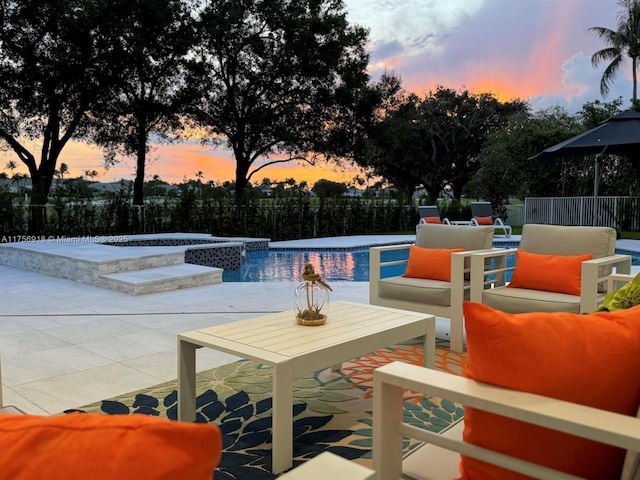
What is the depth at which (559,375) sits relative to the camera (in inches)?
50.3

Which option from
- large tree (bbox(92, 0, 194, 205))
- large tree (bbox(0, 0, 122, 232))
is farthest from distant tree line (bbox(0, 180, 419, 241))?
large tree (bbox(92, 0, 194, 205))

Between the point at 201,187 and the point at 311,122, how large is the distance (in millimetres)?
Result: 5683

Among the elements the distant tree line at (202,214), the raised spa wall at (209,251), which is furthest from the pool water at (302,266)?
the distant tree line at (202,214)

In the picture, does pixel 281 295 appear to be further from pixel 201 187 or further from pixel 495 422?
pixel 201 187

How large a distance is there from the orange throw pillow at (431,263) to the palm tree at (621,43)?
20.9 metres

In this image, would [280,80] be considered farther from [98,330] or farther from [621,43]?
[621,43]

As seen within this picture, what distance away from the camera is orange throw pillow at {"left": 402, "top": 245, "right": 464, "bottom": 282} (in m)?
4.24

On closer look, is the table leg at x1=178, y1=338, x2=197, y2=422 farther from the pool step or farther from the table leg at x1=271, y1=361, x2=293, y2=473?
the pool step

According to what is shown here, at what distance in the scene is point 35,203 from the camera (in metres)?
10.7

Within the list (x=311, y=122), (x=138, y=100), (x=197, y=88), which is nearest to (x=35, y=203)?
(x=138, y=100)

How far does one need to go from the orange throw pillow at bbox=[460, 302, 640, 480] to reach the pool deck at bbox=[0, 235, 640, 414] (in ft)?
7.84

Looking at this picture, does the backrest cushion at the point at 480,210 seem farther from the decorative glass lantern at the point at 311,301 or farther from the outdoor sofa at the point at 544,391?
the outdoor sofa at the point at 544,391

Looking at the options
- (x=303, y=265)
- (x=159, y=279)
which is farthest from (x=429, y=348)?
(x=303, y=265)

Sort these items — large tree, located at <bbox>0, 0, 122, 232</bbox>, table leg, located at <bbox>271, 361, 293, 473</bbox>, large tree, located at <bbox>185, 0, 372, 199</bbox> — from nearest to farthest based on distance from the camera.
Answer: table leg, located at <bbox>271, 361, 293, 473</bbox>, large tree, located at <bbox>0, 0, 122, 232</bbox>, large tree, located at <bbox>185, 0, 372, 199</bbox>
